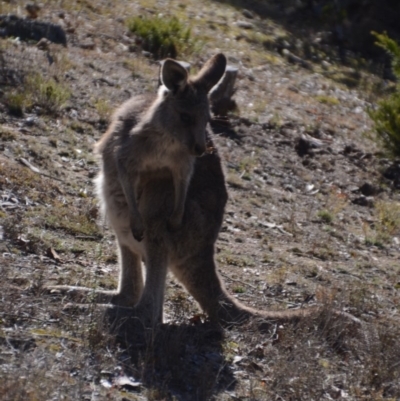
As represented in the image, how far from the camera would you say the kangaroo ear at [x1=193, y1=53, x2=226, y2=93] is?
6.62m

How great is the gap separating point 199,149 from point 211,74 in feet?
2.47

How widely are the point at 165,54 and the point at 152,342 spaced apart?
9.79 meters

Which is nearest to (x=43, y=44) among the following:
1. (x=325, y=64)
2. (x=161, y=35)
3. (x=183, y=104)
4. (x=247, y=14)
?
(x=161, y=35)

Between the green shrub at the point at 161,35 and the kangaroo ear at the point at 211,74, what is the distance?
7.89 meters

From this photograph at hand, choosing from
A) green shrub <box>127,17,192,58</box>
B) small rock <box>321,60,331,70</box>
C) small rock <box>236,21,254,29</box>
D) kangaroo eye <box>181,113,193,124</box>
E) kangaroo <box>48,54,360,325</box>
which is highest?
kangaroo eye <box>181,113,193,124</box>

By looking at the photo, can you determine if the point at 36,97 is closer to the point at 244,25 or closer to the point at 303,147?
the point at 303,147

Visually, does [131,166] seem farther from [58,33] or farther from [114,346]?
[58,33]

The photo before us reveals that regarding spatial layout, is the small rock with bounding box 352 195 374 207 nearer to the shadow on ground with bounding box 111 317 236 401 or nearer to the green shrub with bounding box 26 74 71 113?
the green shrub with bounding box 26 74 71 113

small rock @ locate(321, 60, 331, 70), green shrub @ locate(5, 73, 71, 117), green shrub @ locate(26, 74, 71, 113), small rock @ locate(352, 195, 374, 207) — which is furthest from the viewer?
small rock @ locate(321, 60, 331, 70)

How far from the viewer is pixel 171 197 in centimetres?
635

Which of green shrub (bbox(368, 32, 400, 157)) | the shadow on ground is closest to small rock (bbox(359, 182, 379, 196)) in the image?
green shrub (bbox(368, 32, 400, 157))

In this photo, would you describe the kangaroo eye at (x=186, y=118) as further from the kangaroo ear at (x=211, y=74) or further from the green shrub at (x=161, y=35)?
the green shrub at (x=161, y=35)

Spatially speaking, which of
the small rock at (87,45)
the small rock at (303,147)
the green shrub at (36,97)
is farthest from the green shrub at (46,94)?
the small rock at (303,147)

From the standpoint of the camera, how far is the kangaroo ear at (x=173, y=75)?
21.0 ft
